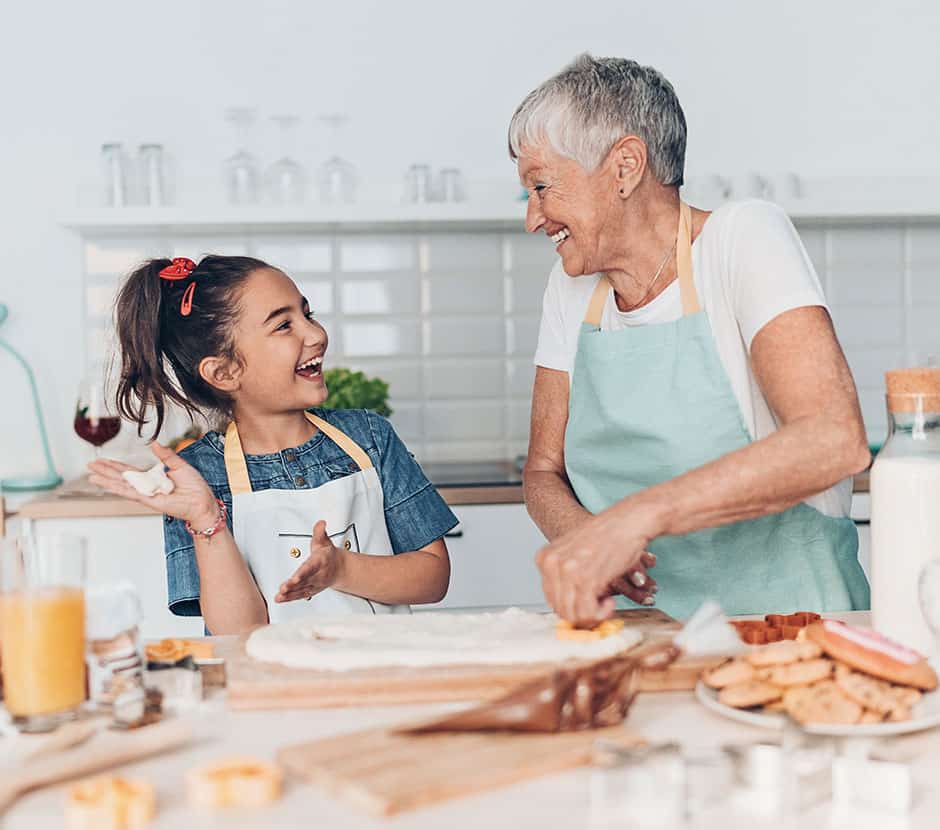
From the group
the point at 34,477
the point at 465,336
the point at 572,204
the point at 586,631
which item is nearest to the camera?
the point at 586,631

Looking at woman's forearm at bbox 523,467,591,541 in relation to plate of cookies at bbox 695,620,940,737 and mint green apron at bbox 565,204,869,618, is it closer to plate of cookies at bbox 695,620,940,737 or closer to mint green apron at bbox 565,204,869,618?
mint green apron at bbox 565,204,869,618

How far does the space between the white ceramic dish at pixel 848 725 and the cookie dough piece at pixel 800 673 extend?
0.03 metres

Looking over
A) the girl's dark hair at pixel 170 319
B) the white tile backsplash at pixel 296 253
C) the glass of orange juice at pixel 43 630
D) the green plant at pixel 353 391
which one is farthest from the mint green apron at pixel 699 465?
the white tile backsplash at pixel 296 253

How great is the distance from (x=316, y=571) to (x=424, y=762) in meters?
0.52

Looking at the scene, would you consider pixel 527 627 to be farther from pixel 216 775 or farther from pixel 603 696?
pixel 216 775

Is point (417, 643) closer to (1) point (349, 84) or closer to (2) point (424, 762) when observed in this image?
(2) point (424, 762)

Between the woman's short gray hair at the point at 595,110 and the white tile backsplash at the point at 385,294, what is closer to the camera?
the woman's short gray hair at the point at 595,110

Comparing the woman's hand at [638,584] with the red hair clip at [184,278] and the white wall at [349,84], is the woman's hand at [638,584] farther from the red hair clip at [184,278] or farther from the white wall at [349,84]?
the white wall at [349,84]

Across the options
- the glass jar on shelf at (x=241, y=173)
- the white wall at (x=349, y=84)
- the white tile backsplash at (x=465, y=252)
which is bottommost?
the white tile backsplash at (x=465, y=252)

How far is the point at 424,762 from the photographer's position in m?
0.94

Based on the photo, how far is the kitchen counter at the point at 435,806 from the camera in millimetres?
871

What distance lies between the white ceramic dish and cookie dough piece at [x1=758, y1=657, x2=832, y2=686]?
0.03 m

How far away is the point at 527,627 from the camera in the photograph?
1.30 metres

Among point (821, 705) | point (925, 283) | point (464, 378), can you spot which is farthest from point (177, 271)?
point (925, 283)
